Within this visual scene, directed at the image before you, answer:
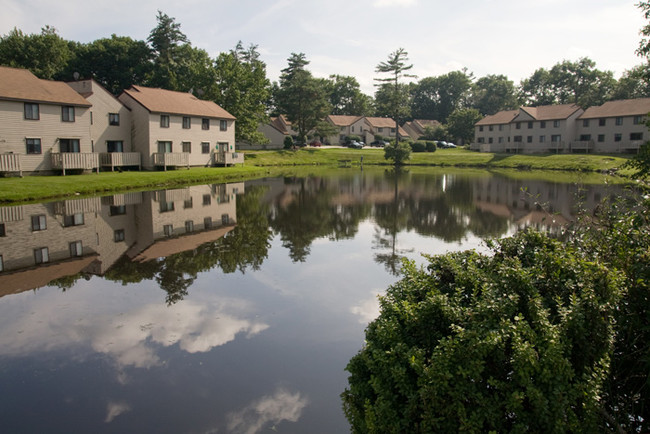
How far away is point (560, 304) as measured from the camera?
5.02m

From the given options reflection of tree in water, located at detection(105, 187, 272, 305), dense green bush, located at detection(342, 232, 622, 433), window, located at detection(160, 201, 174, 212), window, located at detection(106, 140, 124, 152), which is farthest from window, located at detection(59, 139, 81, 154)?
dense green bush, located at detection(342, 232, 622, 433)

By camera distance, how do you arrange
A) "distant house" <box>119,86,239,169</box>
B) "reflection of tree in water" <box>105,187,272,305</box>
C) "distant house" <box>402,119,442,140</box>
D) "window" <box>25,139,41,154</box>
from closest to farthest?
"reflection of tree in water" <box>105,187,272,305</box> < "window" <box>25,139,41,154</box> < "distant house" <box>119,86,239,169</box> < "distant house" <box>402,119,442,140</box>

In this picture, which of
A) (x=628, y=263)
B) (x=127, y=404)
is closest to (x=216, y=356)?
(x=127, y=404)

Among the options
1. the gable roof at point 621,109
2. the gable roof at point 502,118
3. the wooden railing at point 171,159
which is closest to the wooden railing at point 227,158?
the wooden railing at point 171,159

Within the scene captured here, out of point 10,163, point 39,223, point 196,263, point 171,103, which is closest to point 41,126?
point 10,163

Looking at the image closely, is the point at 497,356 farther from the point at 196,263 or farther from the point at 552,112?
the point at 552,112

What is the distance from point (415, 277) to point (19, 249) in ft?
50.4

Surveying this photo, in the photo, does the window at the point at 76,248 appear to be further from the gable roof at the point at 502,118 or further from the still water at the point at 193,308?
the gable roof at the point at 502,118

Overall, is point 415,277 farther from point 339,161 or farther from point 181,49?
point 181,49

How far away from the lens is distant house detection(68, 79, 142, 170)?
42156mm

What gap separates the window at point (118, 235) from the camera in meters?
17.9

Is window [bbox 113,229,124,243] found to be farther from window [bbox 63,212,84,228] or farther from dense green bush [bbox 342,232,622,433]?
dense green bush [bbox 342,232,622,433]

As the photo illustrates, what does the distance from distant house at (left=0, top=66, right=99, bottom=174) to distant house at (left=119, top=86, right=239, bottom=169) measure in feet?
19.0

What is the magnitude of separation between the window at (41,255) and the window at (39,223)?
386 cm
